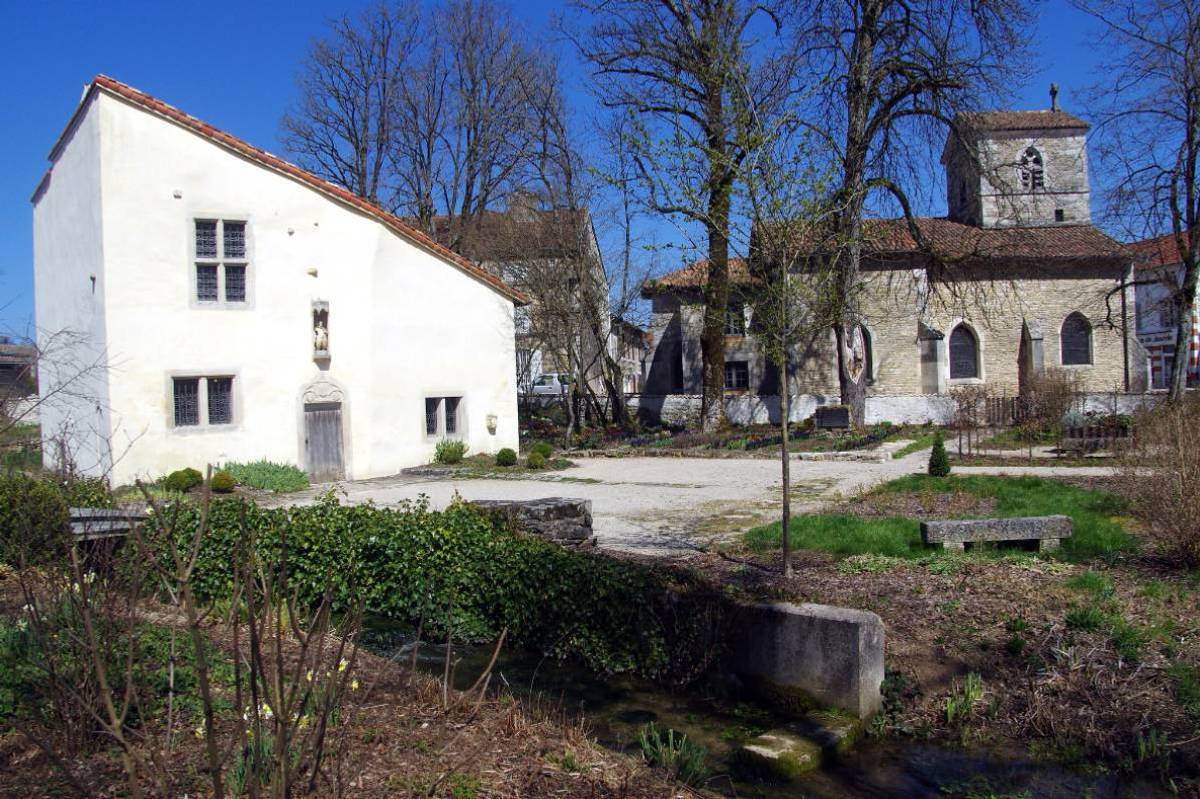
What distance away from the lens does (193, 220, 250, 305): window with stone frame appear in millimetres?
18859

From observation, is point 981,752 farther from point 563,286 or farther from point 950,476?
point 563,286

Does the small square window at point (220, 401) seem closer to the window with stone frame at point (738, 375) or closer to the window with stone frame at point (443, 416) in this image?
the window with stone frame at point (443, 416)

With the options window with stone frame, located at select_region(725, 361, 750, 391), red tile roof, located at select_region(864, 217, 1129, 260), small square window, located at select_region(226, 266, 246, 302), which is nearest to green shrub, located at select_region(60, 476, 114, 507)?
small square window, located at select_region(226, 266, 246, 302)

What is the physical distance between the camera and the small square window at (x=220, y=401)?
18.9m

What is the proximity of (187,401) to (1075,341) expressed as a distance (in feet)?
113

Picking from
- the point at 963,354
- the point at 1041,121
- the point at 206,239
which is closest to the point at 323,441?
the point at 206,239

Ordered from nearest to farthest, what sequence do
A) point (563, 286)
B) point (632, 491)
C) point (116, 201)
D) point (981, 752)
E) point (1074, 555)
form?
point (981, 752), point (1074, 555), point (632, 491), point (116, 201), point (563, 286)

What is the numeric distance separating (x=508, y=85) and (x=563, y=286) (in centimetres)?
1179

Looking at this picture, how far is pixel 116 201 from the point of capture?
17859 mm

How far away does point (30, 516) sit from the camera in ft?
23.8

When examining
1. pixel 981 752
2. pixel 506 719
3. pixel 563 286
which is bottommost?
pixel 981 752

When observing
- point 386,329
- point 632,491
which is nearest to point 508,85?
point 386,329

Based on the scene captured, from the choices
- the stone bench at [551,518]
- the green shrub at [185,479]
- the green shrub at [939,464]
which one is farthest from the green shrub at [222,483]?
the green shrub at [939,464]

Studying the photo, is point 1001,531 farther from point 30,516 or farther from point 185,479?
point 185,479
